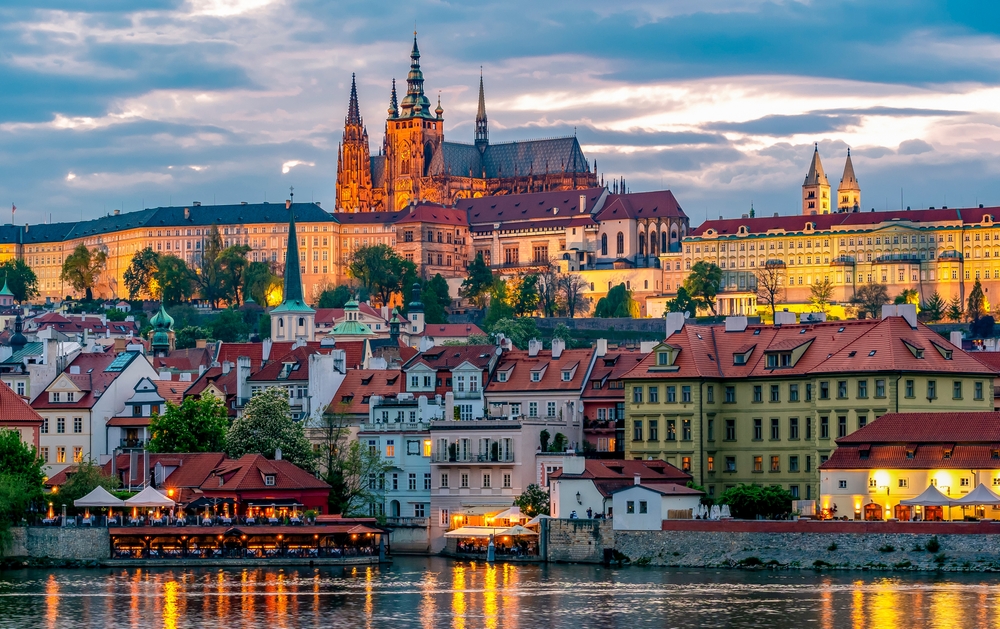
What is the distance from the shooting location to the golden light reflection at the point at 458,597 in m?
67.8

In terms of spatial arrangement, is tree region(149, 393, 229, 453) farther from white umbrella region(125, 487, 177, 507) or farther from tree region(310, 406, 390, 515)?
white umbrella region(125, 487, 177, 507)

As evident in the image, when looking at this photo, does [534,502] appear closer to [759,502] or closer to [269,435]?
[759,502]

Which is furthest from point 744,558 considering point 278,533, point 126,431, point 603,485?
point 126,431

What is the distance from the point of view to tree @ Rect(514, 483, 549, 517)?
88.6 m

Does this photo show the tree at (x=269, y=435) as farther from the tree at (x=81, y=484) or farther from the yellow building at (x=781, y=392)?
the yellow building at (x=781, y=392)

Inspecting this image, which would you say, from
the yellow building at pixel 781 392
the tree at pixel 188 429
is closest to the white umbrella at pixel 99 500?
the tree at pixel 188 429

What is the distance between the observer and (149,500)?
8762cm

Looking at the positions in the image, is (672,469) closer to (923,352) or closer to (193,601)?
(923,352)

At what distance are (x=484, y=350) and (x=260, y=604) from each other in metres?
35.8

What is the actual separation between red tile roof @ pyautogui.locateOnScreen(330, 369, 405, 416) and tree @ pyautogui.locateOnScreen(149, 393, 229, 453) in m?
6.09

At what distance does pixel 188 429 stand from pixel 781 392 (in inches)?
1101

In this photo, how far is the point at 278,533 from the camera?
285ft

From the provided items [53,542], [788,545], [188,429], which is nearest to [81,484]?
[53,542]

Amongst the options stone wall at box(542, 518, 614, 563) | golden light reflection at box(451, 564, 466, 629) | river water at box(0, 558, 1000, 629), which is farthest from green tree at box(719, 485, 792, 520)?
golden light reflection at box(451, 564, 466, 629)
